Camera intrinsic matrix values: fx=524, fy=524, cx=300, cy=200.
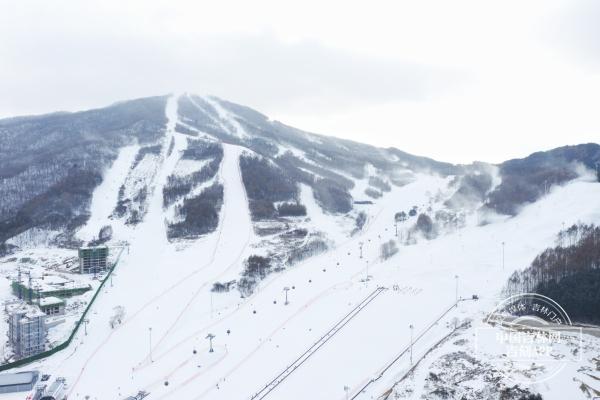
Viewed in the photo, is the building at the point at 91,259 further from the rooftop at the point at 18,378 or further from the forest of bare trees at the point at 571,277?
the forest of bare trees at the point at 571,277

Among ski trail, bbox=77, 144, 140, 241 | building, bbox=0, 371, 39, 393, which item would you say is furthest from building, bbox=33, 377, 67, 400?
ski trail, bbox=77, 144, 140, 241

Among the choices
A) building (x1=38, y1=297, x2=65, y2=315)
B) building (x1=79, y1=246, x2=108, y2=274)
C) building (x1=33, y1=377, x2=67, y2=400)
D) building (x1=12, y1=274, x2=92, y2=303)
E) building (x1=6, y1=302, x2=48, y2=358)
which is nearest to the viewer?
building (x1=33, y1=377, x2=67, y2=400)

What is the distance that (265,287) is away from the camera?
211ft

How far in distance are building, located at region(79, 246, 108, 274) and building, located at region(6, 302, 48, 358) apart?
20106mm

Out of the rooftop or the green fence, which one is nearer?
the rooftop

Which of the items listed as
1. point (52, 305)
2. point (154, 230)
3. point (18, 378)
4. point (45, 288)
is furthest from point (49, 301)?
point (154, 230)

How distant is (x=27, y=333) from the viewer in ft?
159

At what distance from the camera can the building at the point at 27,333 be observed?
48.4 m

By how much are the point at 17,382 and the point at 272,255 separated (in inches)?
1527

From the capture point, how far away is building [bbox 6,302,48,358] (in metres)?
48.4

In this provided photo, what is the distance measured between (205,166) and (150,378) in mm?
81147

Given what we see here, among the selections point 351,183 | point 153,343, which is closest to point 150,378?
point 153,343

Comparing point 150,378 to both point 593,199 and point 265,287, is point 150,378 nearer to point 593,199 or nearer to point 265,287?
point 265,287

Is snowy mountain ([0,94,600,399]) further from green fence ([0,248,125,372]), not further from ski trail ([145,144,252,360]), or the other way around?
green fence ([0,248,125,372])
